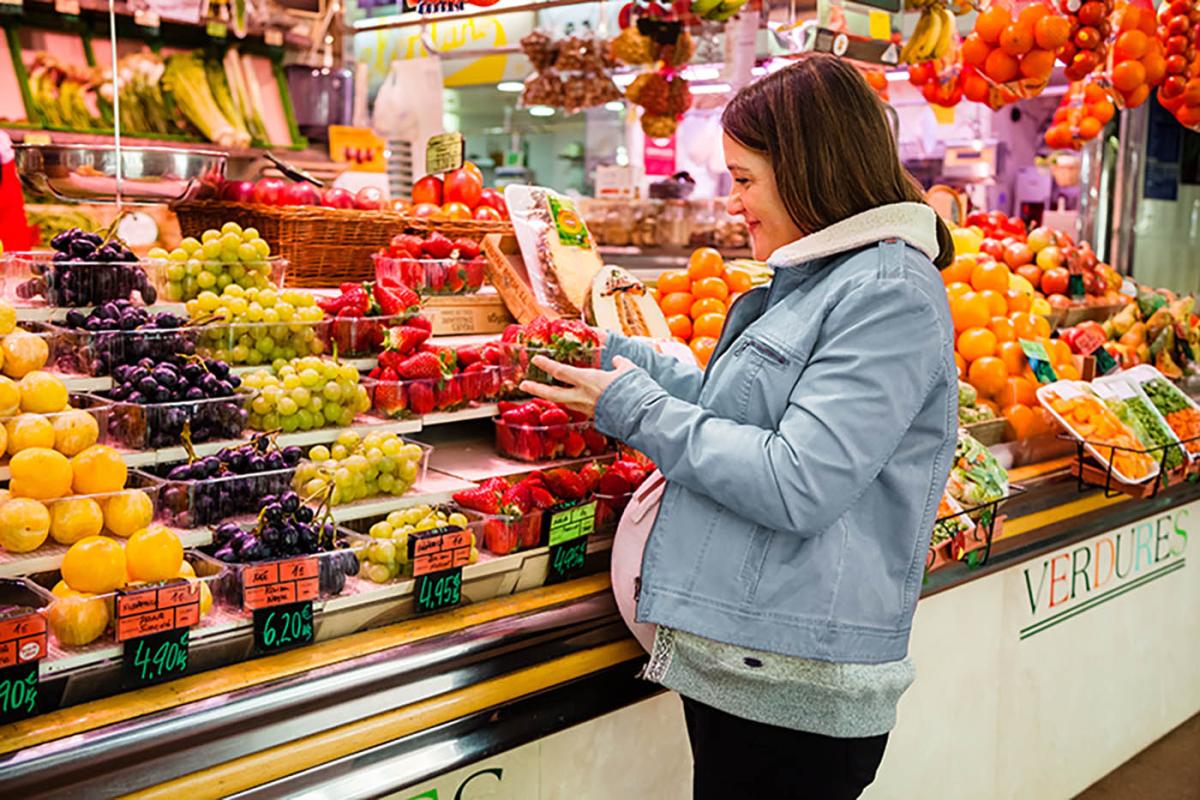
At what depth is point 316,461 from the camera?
2.34 m

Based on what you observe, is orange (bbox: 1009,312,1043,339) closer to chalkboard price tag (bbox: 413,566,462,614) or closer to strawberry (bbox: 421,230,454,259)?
strawberry (bbox: 421,230,454,259)

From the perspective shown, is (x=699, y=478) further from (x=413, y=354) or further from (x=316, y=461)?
(x=413, y=354)

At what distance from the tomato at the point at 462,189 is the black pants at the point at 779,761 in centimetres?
214

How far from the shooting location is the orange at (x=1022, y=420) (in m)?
3.86

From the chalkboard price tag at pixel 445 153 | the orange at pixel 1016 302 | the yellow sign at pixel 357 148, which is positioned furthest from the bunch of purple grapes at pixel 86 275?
the yellow sign at pixel 357 148

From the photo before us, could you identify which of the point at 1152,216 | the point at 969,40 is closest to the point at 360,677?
the point at 969,40

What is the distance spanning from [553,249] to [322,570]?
4.56ft

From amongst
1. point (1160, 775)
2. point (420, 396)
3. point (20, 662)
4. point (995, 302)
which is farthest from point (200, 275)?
point (1160, 775)

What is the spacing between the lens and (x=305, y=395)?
2.41 meters

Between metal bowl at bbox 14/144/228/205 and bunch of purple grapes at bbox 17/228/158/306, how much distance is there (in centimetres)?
81

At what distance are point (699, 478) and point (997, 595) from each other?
191 cm

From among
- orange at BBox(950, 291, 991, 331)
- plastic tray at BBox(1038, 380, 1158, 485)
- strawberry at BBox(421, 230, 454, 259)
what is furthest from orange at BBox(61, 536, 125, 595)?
orange at BBox(950, 291, 991, 331)

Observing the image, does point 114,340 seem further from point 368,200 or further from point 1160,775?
point 1160,775

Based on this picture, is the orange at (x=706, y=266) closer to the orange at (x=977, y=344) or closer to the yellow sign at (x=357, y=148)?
the orange at (x=977, y=344)
